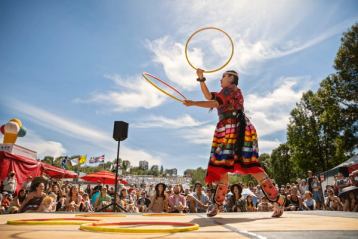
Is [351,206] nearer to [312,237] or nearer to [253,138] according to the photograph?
[253,138]

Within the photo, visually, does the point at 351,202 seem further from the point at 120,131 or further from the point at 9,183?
the point at 9,183

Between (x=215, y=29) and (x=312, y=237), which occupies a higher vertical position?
(x=215, y=29)

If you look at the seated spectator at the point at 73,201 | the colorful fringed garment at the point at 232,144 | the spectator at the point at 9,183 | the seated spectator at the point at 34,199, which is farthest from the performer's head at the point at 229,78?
the spectator at the point at 9,183

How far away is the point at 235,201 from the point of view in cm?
1034

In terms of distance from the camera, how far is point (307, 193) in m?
11.2

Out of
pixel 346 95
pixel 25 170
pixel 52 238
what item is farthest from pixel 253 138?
pixel 346 95

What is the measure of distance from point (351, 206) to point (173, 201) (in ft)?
16.9

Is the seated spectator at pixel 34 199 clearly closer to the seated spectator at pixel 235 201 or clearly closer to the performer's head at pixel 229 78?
the performer's head at pixel 229 78

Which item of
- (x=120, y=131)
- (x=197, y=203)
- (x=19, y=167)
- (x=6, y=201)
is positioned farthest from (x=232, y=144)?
(x=19, y=167)

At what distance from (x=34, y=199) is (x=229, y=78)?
196 inches

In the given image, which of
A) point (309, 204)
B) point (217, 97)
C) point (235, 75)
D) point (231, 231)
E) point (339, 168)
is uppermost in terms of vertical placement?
point (235, 75)

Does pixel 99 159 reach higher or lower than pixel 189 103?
higher

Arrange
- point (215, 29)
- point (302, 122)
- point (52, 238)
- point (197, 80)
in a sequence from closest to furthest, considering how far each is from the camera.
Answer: point (52, 238), point (197, 80), point (215, 29), point (302, 122)

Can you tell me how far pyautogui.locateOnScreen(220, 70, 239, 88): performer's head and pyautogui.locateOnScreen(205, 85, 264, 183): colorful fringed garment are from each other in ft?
1.03
